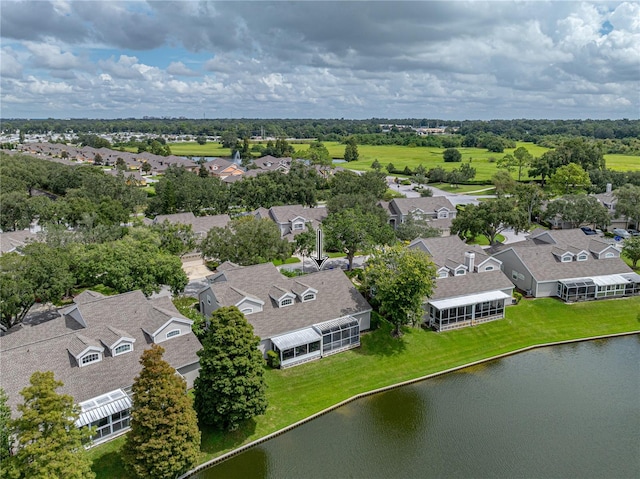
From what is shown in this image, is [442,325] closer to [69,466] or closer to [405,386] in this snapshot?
[405,386]

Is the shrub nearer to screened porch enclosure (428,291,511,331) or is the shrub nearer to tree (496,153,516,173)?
screened porch enclosure (428,291,511,331)

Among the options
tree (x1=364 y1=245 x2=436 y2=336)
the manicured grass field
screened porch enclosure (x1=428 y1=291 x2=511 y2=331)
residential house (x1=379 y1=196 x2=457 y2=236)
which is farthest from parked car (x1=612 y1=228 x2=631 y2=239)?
the manicured grass field

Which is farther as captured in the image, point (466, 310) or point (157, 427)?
point (466, 310)

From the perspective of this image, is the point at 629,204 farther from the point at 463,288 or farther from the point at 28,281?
the point at 28,281

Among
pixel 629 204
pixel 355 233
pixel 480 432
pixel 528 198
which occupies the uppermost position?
pixel 629 204

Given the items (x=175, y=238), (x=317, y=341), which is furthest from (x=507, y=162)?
(x=317, y=341)

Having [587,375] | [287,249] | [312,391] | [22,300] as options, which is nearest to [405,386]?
[312,391]
